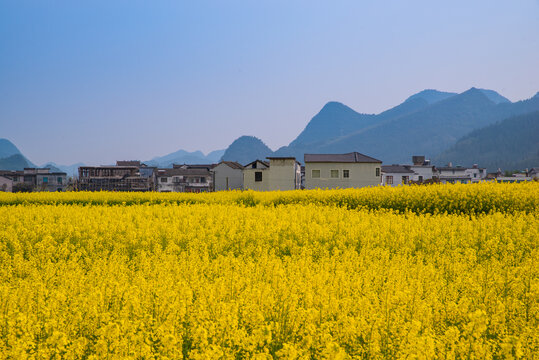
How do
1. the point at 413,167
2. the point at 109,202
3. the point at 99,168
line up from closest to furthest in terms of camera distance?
1. the point at 109,202
2. the point at 99,168
3. the point at 413,167

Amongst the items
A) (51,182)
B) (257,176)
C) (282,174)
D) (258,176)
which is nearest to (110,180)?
(51,182)

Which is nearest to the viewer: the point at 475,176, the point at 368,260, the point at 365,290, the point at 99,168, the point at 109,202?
the point at 365,290

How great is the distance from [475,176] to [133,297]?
116039mm

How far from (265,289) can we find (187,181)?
70402 millimetres

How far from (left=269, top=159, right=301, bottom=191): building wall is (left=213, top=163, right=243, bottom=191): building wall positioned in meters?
11.7

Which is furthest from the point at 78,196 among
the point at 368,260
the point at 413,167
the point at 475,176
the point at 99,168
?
the point at 475,176

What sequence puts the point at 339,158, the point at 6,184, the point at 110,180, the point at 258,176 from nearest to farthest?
the point at 339,158 → the point at 258,176 → the point at 110,180 → the point at 6,184

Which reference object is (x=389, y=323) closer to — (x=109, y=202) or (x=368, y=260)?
(x=368, y=260)

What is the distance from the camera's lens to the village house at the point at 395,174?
259 ft

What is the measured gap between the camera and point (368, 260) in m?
8.09

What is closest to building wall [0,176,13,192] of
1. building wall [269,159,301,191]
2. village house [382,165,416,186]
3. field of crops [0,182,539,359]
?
building wall [269,159,301,191]

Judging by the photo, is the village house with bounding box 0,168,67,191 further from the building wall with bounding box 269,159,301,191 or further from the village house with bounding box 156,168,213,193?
the building wall with bounding box 269,159,301,191

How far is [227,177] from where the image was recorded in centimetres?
6638

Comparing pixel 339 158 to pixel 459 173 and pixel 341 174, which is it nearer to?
pixel 341 174
